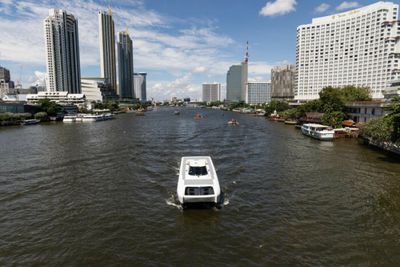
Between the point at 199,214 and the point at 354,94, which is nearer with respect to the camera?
the point at 199,214

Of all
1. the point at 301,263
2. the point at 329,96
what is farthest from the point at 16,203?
Result: the point at 329,96

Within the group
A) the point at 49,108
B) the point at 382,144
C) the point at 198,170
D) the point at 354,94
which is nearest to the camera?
the point at 198,170

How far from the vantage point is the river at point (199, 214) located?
830 inches

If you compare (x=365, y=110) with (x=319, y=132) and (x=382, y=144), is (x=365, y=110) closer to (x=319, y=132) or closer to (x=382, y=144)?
(x=319, y=132)

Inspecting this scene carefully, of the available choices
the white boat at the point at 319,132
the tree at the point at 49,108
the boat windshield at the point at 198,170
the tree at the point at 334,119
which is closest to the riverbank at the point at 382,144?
the white boat at the point at 319,132

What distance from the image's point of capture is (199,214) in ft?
91.1

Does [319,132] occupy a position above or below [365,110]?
below

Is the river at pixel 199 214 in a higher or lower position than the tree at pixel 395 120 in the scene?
lower

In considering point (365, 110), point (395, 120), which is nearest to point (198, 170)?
point (395, 120)

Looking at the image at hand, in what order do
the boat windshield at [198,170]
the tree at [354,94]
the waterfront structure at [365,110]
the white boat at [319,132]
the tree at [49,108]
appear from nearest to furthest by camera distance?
the boat windshield at [198,170] < the white boat at [319,132] < the waterfront structure at [365,110] < the tree at [354,94] < the tree at [49,108]

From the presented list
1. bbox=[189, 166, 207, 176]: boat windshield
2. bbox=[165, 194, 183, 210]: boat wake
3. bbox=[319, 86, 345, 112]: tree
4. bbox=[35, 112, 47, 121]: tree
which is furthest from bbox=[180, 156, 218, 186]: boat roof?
bbox=[35, 112, 47, 121]: tree

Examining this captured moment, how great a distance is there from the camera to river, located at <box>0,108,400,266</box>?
2109 centimetres

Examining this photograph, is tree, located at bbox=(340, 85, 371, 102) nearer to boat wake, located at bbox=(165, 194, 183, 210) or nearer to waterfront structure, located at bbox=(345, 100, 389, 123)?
waterfront structure, located at bbox=(345, 100, 389, 123)

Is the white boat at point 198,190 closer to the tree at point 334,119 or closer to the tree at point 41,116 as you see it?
the tree at point 334,119
